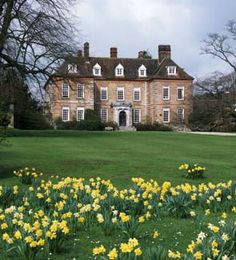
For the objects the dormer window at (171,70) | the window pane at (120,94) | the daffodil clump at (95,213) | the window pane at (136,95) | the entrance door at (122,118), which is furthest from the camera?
the window pane at (136,95)

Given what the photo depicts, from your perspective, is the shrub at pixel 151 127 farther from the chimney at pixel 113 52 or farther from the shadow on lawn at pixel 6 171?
the shadow on lawn at pixel 6 171

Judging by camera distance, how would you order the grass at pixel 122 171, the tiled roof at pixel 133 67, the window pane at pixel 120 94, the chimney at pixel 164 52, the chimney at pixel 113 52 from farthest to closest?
the chimney at pixel 113 52 → the window pane at pixel 120 94 → the chimney at pixel 164 52 → the tiled roof at pixel 133 67 → the grass at pixel 122 171

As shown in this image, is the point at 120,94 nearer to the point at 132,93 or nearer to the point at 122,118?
the point at 132,93

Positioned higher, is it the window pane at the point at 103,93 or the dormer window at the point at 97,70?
the dormer window at the point at 97,70

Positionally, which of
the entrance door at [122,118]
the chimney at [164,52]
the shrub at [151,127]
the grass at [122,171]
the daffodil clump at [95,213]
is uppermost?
the chimney at [164,52]

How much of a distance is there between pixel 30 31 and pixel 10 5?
7.04 ft

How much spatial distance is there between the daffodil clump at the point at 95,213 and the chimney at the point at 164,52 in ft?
226

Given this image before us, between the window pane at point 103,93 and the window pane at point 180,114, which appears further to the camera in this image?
the window pane at point 103,93

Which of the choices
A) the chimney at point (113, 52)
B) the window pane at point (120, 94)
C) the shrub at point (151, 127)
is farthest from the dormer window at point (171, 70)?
the shrub at point (151, 127)

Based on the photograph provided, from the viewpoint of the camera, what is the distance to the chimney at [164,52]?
77287 millimetres

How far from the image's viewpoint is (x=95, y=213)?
7406 mm

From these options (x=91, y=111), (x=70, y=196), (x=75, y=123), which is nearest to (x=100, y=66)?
(x=91, y=111)

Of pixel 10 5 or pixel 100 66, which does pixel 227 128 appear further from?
pixel 10 5

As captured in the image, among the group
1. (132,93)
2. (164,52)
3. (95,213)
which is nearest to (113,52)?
(132,93)
